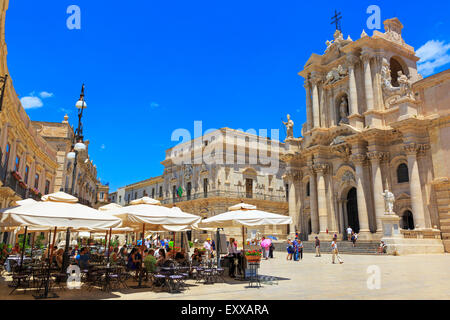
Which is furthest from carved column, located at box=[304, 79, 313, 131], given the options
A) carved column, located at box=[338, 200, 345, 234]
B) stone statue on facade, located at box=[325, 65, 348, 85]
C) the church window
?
the church window

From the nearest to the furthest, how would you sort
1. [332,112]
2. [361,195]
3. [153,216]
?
[153,216]
[361,195]
[332,112]

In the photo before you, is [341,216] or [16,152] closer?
[16,152]

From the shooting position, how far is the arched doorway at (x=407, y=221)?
2433 centimetres

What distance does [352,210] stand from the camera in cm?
2881

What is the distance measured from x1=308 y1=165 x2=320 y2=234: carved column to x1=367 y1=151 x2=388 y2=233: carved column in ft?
19.1

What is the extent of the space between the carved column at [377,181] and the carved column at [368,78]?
3.92m

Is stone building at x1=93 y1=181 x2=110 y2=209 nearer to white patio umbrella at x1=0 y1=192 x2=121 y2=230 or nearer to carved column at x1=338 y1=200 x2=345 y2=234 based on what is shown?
carved column at x1=338 y1=200 x2=345 y2=234

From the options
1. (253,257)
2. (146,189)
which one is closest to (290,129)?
(253,257)

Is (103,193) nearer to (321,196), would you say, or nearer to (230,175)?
(230,175)

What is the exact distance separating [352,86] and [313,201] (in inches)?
404

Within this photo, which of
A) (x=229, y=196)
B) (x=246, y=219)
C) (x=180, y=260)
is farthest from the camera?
(x=229, y=196)

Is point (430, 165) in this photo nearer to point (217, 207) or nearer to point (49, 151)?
point (217, 207)
